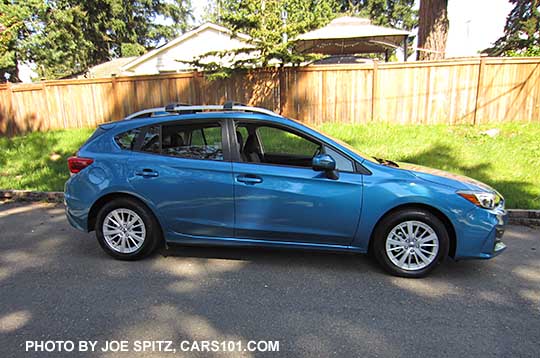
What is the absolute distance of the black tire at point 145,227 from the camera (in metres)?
4.00

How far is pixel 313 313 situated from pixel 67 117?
1167 centimetres

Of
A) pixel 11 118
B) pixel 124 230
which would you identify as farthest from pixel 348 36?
pixel 11 118

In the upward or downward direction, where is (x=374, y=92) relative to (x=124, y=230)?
upward

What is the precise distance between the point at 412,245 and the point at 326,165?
1.16 metres

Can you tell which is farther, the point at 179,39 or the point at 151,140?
the point at 179,39

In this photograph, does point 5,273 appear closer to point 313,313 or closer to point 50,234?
point 50,234

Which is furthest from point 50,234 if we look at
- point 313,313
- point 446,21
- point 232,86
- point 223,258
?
point 446,21

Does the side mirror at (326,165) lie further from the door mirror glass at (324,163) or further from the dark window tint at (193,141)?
the dark window tint at (193,141)

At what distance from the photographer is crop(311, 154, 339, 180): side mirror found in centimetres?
357

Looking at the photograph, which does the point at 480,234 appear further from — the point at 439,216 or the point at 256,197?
the point at 256,197

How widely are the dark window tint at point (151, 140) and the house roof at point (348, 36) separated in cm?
775

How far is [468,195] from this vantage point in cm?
356

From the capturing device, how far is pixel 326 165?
357 centimetres

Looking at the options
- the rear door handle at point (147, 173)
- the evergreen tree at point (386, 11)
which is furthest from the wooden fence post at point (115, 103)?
the evergreen tree at point (386, 11)
